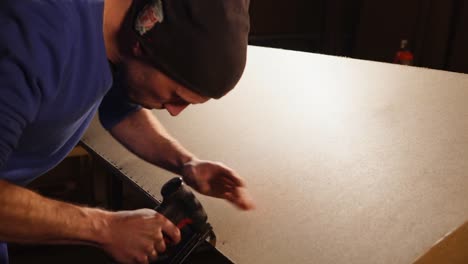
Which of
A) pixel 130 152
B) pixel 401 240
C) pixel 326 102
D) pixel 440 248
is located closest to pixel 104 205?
pixel 130 152

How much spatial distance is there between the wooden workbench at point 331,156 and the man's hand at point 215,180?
23 mm

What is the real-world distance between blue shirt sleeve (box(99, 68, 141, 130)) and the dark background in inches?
63.0

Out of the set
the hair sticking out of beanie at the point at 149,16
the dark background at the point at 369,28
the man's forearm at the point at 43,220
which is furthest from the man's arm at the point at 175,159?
the dark background at the point at 369,28

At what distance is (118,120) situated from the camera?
3.67 ft

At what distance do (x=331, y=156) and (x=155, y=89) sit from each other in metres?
0.40

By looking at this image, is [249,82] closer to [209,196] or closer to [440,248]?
[209,196]

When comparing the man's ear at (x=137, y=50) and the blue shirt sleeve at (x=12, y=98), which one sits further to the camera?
the man's ear at (x=137, y=50)

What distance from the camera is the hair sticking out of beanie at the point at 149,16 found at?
71cm

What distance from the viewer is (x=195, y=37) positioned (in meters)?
0.72

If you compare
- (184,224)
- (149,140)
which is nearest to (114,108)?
(149,140)

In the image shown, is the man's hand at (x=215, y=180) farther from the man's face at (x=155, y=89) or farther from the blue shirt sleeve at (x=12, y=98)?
the blue shirt sleeve at (x=12, y=98)

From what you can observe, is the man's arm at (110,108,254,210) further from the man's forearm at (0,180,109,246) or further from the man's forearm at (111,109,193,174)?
the man's forearm at (0,180,109,246)

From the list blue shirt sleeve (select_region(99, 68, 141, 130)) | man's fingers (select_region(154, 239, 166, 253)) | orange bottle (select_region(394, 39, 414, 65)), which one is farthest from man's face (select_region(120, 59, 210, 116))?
Answer: orange bottle (select_region(394, 39, 414, 65))

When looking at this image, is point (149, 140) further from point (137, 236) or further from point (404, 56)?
point (404, 56)
